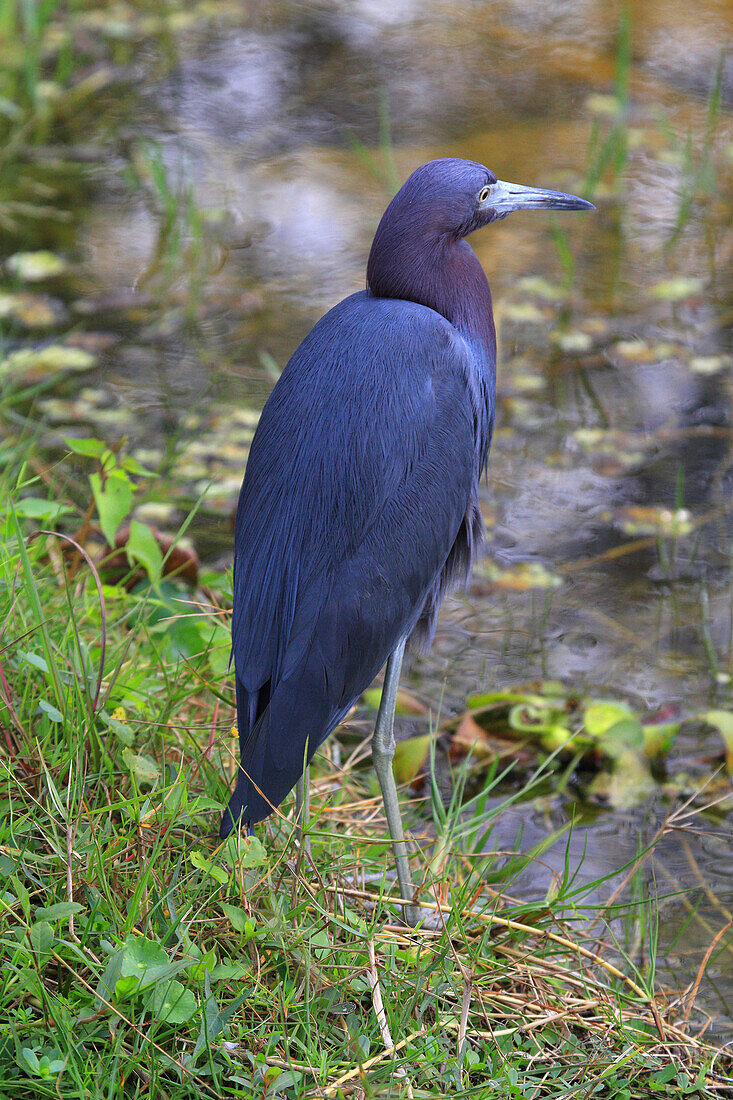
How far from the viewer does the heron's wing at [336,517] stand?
225cm

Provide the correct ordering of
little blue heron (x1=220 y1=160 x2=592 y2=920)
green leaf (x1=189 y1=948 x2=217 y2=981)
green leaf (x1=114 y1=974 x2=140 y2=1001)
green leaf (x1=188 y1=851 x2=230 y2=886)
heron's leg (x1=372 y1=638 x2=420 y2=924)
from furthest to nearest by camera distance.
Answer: heron's leg (x1=372 y1=638 x2=420 y2=924)
little blue heron (x1=220 y1=160 x2=592 y2=920)
green leaf (x1=188 y1=851 x2=230 y2=886)
green leaf (x1=189 y1=948 x2=217 y2=981)
green leaf (x1=114 y1=974 x2=140 y2=1001)

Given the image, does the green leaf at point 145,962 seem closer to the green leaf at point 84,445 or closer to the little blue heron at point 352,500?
the little blue heron at point 352,500

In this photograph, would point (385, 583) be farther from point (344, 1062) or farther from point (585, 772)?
point (585, 772)

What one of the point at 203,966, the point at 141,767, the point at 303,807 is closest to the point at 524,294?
the point at 303,807

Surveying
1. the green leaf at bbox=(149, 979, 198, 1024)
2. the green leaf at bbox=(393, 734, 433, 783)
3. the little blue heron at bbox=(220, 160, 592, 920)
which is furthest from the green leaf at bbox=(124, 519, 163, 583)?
the green leaf at bbox=(149, 979, 198, 1024)

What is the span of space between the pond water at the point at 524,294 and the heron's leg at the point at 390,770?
399 mm

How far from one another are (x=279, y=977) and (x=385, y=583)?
77 cm

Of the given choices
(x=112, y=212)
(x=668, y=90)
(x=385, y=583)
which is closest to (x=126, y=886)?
(x=385, y=583)

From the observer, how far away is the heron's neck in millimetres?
2457

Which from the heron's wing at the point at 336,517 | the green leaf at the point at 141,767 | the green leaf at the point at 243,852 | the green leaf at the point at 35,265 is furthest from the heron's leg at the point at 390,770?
the green leaf at the point at 35,265

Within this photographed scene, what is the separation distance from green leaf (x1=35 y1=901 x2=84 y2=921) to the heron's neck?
140 centimetres

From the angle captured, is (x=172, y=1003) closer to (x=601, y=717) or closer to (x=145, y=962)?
(x=145, y=962)

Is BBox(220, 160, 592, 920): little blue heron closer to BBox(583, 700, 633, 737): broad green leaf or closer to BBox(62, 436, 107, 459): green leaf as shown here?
BBox(62, 436, 107, 459): green leaf

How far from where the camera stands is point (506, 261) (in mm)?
5383
